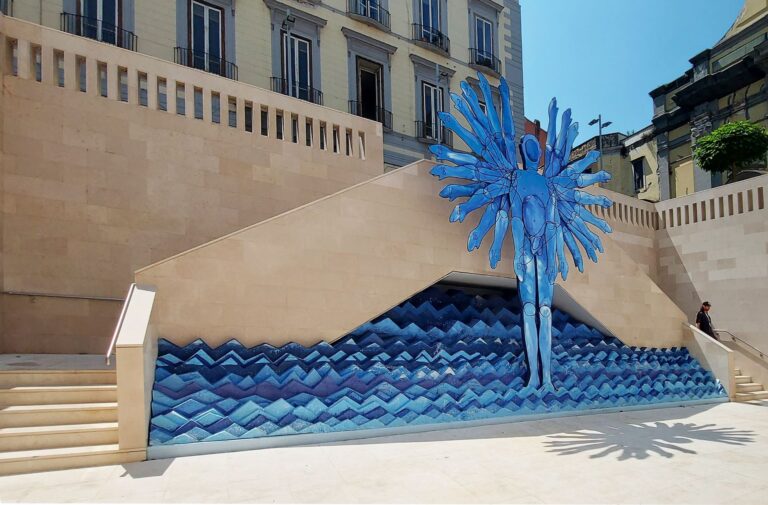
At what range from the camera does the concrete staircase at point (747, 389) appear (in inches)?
522

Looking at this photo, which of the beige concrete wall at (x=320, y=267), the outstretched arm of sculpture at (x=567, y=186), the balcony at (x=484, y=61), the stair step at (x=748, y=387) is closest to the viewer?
the beige concrete wall at (x=320, y=267)

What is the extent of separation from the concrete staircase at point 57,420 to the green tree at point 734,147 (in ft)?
63.1

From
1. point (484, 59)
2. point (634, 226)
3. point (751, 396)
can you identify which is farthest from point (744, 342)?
point (484, 59)

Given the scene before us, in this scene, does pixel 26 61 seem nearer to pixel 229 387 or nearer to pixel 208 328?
pixel 208 328

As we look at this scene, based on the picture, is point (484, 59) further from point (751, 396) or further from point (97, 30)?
point (751, 396)

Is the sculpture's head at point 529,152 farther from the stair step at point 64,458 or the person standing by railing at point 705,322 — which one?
the stair step at point 64,458

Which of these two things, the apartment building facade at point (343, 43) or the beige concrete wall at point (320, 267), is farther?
the apartment building facade at point (343, 43)

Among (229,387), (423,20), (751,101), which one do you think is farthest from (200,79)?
(751,101)

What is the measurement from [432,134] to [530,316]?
9.55 metres

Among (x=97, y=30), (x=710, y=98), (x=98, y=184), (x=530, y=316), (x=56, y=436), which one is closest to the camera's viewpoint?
(x=56, y=436)

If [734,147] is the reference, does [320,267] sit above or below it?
below

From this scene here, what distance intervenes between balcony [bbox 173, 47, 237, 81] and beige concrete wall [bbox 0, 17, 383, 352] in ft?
11.5

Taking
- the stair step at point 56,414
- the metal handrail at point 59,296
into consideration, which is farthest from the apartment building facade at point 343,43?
the stair step at point 56,414

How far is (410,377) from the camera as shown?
8.78 meters
